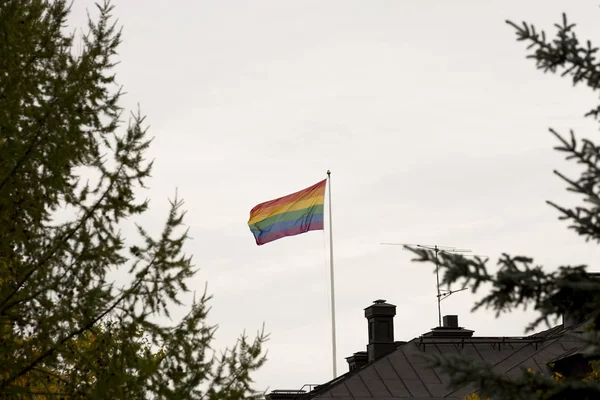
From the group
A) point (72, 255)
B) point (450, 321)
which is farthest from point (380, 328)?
point (72, 255)

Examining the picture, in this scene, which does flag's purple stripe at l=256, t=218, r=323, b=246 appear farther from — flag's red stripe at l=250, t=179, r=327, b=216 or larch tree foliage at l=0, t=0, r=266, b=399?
larch tree foliage at l=0, t=0, r=266, b=399

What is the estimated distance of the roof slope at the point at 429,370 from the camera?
3778cm

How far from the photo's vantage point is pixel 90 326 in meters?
9.93

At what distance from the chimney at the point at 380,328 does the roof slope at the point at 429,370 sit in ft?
6.73

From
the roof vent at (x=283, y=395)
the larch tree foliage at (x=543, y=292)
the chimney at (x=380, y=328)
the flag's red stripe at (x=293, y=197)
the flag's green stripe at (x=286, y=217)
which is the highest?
the flag's red stripe at (x=293, y=197)

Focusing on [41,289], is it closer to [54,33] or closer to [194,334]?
[194,334]

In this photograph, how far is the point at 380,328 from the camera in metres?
42.5

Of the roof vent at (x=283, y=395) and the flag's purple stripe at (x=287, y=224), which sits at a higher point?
the flag's purple stripe at (x=287, y=224)

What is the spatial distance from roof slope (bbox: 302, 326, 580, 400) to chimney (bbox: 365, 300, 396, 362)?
2053 mm

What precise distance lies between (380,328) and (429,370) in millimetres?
4103

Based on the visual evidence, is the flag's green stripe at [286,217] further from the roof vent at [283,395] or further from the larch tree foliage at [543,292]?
the larch tree foliage at [543,292]

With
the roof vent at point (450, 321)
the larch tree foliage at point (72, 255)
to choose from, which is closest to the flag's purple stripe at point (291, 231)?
the roof vent at point (450, 321)

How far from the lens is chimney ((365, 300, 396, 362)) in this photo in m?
41.9

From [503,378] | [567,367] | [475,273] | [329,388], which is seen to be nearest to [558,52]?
[475,273]
